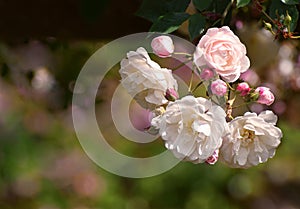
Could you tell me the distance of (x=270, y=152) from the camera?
78 cm

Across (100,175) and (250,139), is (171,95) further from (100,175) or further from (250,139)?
(100,175)

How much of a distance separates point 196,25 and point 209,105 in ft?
0.42

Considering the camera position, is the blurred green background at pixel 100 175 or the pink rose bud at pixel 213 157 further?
the blurred green background at pixel 100 175

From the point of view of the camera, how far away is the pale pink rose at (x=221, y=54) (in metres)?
0.74

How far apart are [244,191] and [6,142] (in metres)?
0.83

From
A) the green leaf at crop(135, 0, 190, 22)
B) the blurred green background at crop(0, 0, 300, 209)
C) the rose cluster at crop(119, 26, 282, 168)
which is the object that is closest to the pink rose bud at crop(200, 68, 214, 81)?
the rose cluster at crop(119, 26, 282, 168)

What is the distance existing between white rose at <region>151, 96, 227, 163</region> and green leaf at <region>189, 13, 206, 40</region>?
110mm

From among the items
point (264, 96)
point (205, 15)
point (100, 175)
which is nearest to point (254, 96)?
point (264, 96)

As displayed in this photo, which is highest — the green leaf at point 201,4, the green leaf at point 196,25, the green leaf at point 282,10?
the green leaf at point 282,10

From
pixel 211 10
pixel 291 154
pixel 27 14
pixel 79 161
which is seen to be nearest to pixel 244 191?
pixel 291 154

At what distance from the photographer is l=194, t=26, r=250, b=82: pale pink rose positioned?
2.42ft

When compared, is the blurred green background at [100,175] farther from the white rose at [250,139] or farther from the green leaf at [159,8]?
the white rose at [250,139]

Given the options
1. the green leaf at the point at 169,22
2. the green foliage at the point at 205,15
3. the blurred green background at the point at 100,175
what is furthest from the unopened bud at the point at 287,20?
the blurred green background at the point at 100,175

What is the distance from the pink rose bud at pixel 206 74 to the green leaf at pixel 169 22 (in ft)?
0.27
